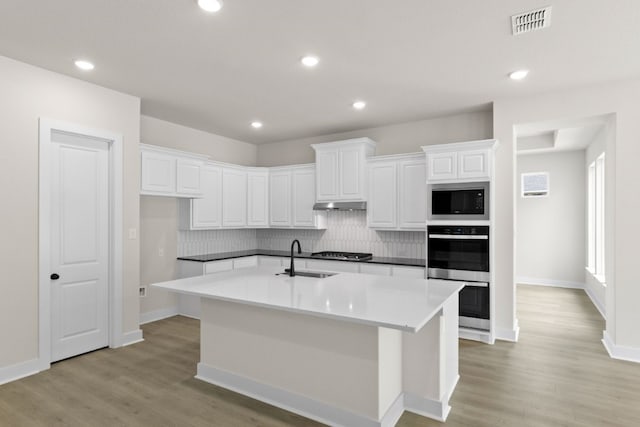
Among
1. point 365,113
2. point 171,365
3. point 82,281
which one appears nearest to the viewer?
point 171,365

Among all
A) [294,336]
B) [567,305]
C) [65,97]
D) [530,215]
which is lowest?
[567,305]

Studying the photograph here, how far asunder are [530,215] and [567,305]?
2291mm

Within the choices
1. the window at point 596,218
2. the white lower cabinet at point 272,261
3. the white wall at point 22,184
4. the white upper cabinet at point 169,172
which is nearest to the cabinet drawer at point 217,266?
the white lower cabinet at point 272,261

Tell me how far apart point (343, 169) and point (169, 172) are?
7.91ft

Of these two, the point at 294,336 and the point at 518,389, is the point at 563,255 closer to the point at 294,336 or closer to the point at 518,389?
the point at 518,389

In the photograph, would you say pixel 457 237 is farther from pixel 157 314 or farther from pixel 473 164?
pixel 157 314

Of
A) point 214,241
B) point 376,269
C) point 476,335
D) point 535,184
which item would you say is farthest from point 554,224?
point 214,241

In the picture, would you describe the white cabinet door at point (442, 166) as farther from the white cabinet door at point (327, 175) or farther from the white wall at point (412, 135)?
the white cabinet door at point (327, 175)

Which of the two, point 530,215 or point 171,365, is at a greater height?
point 530,215

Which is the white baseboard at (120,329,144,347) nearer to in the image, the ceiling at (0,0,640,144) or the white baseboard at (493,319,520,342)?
the ceiling at (0,0,640,144)

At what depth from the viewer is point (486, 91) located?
3.98 meters

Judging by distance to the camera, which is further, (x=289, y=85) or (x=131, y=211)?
(x=131, y=211)

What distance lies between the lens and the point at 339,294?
2.65 meters

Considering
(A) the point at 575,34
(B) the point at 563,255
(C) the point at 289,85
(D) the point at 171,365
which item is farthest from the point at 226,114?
(B) the point at 563,255
